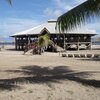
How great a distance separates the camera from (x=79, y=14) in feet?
44.4

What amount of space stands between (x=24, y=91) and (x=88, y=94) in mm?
2355

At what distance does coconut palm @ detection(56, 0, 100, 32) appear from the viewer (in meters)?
13.3

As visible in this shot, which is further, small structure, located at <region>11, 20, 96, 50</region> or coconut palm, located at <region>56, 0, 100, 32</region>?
small structure, located at <region>11, 20, 96, 50</region>

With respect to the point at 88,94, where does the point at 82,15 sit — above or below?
above

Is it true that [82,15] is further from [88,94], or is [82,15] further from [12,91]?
[12,91]

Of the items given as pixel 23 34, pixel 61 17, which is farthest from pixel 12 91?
pixel 23 34

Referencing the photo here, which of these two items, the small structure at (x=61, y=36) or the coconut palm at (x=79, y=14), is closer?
the coconut palm at (x=79, y=14)

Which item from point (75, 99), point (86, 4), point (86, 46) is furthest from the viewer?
point (86, 46)

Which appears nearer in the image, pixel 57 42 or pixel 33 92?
pixel 33 92

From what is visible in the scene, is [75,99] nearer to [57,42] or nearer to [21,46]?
[57,42]

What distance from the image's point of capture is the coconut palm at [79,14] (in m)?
13.3

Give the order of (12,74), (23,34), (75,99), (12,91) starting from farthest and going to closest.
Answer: (23,34) < (12,74) < (12,91) < (75,99)

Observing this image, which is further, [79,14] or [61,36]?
[61,36]

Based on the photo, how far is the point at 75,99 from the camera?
11703mm
